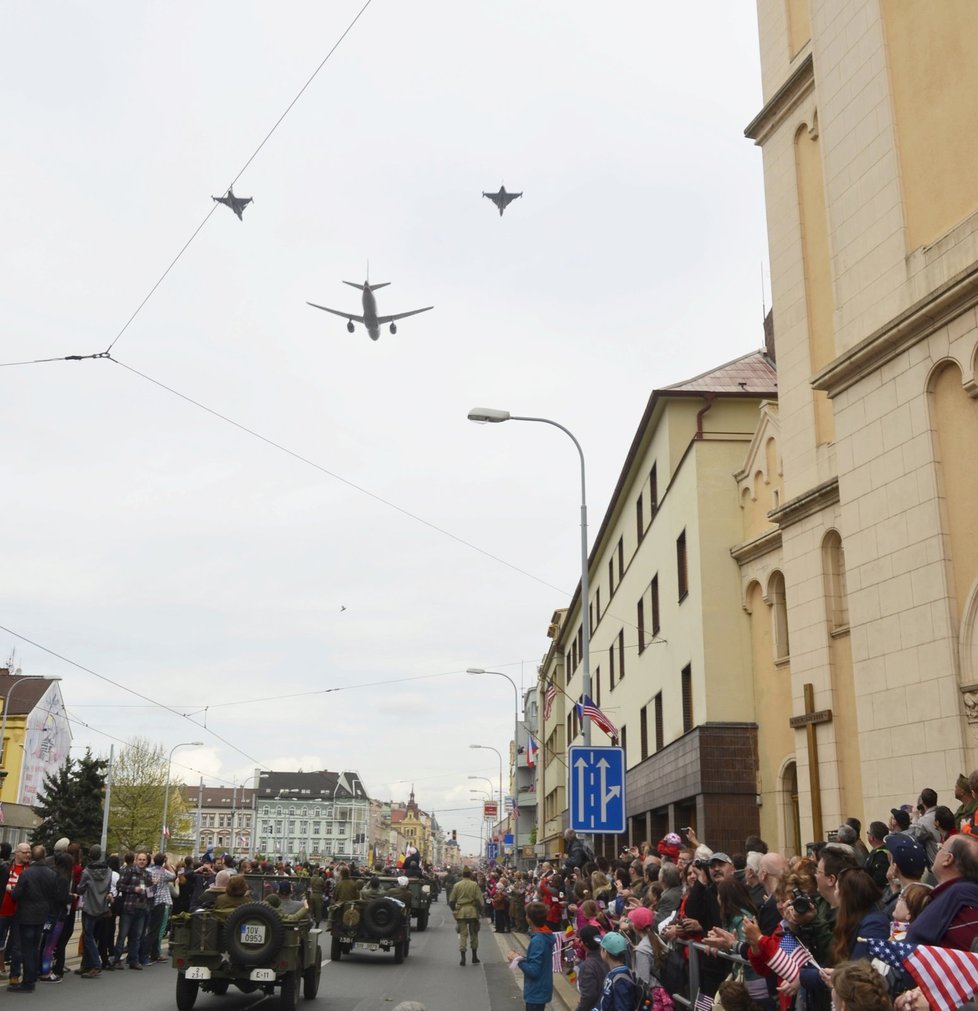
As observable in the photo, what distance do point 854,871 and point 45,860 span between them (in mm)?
11774

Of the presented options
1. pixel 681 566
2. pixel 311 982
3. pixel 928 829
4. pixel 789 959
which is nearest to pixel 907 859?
pixel 789 959

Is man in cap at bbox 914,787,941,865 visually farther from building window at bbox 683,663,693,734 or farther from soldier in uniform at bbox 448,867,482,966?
building window at bbox 683,663,693,734

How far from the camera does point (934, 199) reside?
48.9 ft

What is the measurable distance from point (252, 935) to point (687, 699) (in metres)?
15.7

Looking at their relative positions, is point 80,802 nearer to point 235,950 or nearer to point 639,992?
point 235,950

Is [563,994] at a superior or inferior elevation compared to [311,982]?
inferior

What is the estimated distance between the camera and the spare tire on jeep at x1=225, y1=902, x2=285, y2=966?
12.6 meters

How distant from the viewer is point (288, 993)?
42.2 ft

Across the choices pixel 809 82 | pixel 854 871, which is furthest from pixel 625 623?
pixel 854 871

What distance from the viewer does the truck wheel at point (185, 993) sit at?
12469 millimetres

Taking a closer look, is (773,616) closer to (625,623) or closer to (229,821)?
(625,623)

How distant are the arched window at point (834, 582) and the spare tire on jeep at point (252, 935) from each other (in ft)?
33.7

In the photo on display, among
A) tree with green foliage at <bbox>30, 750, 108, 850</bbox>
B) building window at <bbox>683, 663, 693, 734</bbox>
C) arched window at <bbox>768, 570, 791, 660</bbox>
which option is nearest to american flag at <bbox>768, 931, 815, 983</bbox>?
arched window at <bbox>768, 570, 791, 660</bbox>

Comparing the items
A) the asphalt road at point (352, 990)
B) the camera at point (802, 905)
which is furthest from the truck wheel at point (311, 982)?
the camera at point (802, 905)
